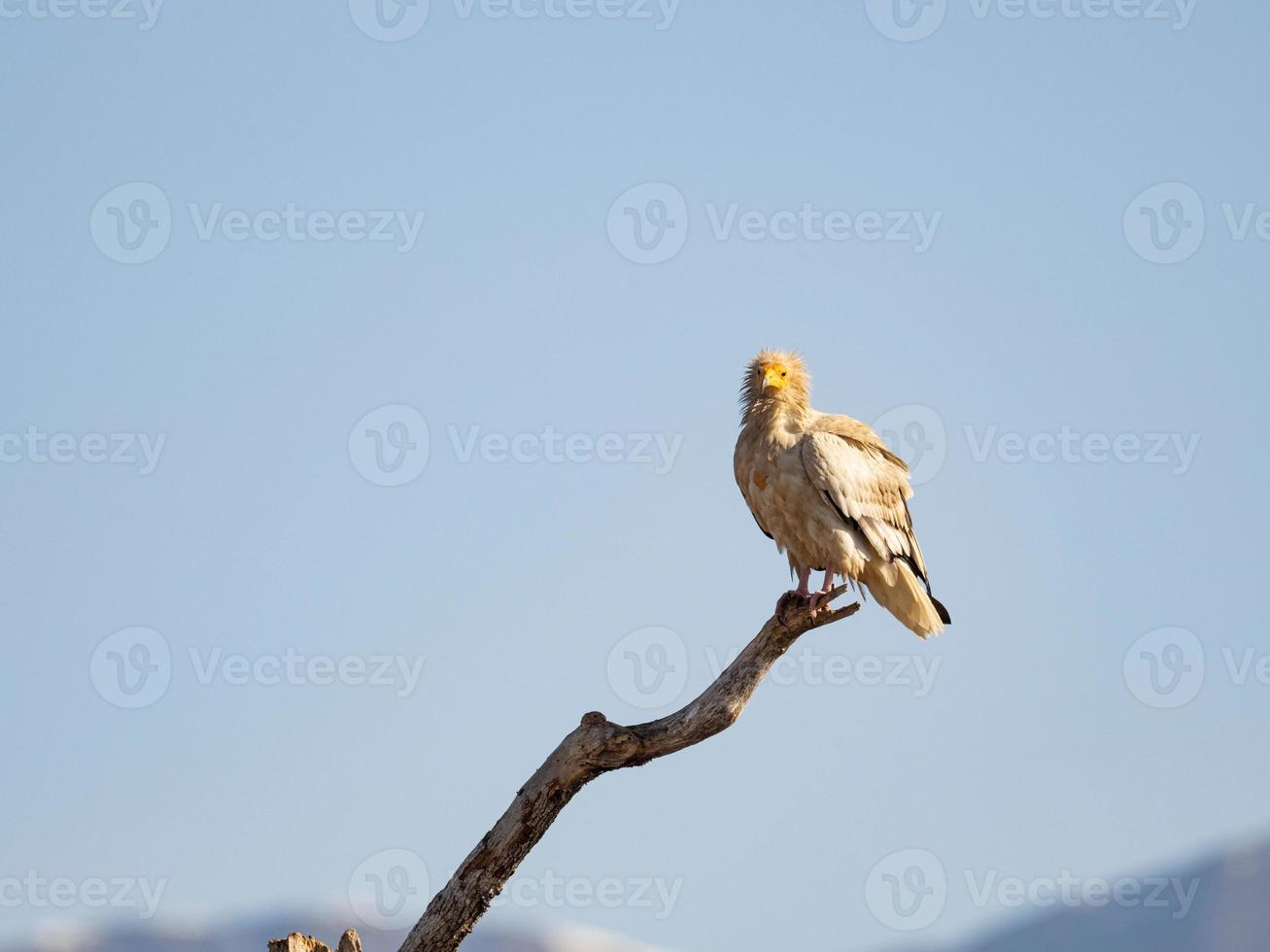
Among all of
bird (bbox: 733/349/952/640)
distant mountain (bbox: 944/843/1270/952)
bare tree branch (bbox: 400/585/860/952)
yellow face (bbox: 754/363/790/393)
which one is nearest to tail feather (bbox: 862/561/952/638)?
bird (bbox: 733/349/952/640)

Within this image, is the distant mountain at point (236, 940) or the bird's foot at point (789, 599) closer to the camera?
the bird's foot at point (789, 599)

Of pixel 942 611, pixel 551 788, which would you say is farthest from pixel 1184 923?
pixel 551 788

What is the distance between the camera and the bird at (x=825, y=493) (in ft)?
41.5

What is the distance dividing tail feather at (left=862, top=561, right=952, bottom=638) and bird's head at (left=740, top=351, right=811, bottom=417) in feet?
4.96

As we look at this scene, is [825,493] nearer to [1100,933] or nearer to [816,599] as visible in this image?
[816,599]

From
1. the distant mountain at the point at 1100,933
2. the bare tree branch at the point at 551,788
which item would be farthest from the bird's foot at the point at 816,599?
the distant mountain at the point at 1100,933

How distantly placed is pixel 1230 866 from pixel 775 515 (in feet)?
357

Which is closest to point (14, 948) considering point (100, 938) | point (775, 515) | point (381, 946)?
point (100, 938)

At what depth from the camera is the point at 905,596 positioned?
13.1 m

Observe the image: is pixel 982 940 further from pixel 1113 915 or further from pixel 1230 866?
pixel 1230 866

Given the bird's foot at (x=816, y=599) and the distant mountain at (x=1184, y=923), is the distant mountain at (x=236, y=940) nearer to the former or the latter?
the distant mountain at (x=1184, y=923)

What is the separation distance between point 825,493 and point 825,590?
124cm

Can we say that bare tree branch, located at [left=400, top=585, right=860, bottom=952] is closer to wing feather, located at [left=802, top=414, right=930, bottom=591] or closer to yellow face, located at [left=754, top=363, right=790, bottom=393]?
wing feather, located at [left=802, top=414, right=930, bottom=591]

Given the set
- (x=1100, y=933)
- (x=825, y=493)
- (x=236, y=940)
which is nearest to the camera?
(x=825, y=493)
